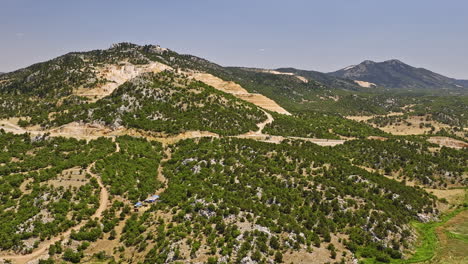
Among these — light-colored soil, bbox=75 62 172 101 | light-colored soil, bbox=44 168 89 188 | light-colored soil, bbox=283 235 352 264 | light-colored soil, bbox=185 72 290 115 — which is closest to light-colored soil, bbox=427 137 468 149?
light-colored soil, bbox=185 72 290 115

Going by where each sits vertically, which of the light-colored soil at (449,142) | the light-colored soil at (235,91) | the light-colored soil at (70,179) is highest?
the light-colored soil at (235,91)

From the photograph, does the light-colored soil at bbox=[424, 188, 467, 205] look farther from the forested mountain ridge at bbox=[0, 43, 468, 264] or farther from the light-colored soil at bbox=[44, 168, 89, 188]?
the light-colored soil at bbox=[44, 168, 89, 188]

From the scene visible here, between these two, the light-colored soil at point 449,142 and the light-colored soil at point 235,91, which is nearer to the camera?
the light-colored soil at point 449,142

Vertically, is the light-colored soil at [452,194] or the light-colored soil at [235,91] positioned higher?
the light-colored soil at [235,91]

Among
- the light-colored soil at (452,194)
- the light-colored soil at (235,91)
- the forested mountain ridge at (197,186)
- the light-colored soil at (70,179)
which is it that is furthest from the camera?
the light-colored soil at (235,91)

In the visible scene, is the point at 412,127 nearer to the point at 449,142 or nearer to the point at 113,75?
the point at 449,142

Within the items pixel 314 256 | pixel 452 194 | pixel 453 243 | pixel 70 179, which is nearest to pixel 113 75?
pixel 70 179

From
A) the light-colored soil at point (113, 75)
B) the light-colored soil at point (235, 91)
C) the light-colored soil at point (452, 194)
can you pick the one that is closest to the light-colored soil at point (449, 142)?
the light-colored soil at point (452, 194)

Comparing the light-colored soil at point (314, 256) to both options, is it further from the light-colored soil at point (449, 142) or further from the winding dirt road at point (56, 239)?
the light-colored soil at point (449, 142)

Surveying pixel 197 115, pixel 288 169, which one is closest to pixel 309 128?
pixel 197 115
